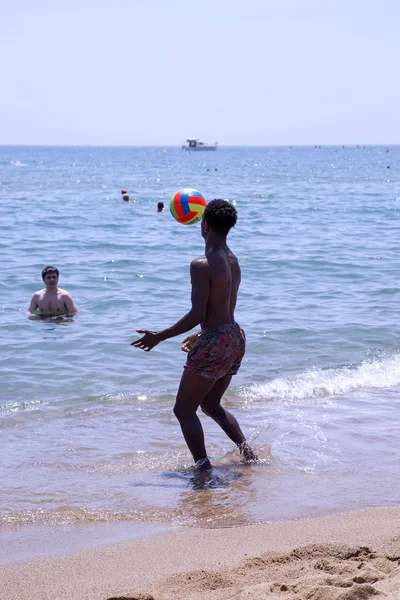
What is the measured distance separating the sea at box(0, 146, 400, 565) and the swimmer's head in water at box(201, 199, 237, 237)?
5.48 feet

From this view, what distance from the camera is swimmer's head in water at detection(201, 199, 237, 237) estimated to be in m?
5.24

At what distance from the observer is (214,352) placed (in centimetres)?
528

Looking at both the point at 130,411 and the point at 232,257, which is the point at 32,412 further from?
the point at 232,257

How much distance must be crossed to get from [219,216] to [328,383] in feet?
11.0

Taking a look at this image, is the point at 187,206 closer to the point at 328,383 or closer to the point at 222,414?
the point at 222,414

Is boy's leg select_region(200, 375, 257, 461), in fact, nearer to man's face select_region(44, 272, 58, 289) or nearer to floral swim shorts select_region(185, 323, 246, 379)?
floral swim shorts select_region(185, 323, 246, 379)

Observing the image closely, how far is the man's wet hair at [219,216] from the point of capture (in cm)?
524

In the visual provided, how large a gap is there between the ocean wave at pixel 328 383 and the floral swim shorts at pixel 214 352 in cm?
236

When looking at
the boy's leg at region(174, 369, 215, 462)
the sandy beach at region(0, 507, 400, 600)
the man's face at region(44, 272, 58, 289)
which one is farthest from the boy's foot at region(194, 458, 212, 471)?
the man's face at region(44, 272, 58, 289)

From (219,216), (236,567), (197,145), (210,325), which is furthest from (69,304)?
(197,145)

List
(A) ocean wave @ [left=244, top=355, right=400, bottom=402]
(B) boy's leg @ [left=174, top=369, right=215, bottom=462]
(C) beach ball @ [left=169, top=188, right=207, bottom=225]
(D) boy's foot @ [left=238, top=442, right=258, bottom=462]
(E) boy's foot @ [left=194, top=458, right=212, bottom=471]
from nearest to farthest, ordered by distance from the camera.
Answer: (B) boy's leg @ [left=174, top=369, right=215, bottom=462]
(E) boy's foot @ [left=194, top=458, right=212, bottom=471]
(D) boy's foot @ [left=238, top=442, right=258, bottom=462]
(C) beach ball @ [left=169, top=188, right=207, bottom=225]
(A) ocean wave @ [left=244, top=355, right=400, bottom=402]

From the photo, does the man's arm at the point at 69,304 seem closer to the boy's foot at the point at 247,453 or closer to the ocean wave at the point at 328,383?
the ocean wave at the point at 328,383

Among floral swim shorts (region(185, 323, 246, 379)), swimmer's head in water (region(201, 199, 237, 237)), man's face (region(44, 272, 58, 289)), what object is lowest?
man's face (region(44, 272, 58, 289))
